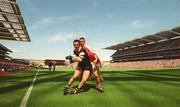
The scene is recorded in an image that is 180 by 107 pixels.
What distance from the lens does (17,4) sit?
21.8m

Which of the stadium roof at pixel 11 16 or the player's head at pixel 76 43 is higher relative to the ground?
the stadium roof at pixel 11 16

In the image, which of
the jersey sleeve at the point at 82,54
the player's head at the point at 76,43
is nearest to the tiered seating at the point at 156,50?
the jersey sleeve at the point at 82,54

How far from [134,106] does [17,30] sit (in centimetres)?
3071

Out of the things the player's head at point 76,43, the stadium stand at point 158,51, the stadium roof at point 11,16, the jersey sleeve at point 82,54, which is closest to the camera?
the player's head at point 76,43

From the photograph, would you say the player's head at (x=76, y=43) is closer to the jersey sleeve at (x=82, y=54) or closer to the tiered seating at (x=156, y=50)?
the jersey sleeve at (x=82, y=54)

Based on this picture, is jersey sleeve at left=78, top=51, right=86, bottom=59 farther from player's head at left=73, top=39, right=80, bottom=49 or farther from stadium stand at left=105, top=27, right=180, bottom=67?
stadium stand at left=105, top=27, right=180, bottom=67

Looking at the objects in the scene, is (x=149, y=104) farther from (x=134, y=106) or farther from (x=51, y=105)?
(x=51, y=105)

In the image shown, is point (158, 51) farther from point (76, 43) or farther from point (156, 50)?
point (76, 43)

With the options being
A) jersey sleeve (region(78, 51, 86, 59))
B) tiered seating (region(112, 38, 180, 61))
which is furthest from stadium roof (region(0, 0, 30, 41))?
tiered seating (region(112, 38, 180, 61))

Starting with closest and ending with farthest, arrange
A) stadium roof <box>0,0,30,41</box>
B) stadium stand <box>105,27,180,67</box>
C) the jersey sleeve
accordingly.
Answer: the jersey sleeve → stadium roof <box>0,0,30,41</box> → stadium stand <box>105,27,180,67</box>

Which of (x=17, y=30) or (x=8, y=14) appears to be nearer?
(x=8, y=14)

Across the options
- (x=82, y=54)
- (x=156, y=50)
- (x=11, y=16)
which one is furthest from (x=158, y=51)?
(x=82, y=54)

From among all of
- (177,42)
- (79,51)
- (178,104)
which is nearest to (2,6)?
(79,51)

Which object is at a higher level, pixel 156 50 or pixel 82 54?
pixel 156 50
